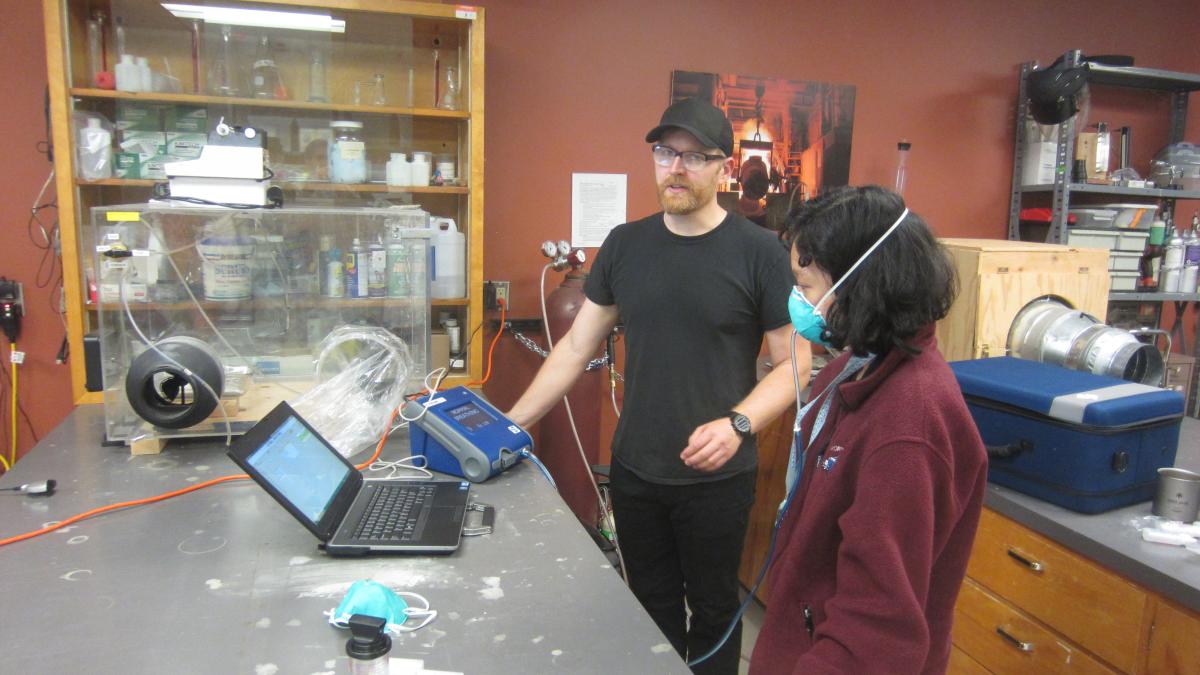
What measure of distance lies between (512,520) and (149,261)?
1.37m

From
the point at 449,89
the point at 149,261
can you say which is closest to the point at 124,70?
the point at 149,261

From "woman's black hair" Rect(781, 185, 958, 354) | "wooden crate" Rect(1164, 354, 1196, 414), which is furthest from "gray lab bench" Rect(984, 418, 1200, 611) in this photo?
"wooden crate" Rect(1164, 354, 1196, 414)

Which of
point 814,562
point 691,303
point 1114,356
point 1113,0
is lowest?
point 814,562

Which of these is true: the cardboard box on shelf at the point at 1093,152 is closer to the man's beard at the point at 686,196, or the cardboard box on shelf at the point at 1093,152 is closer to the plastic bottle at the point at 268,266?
the man's beard at the point at 686,196

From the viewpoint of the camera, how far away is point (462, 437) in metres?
1.62

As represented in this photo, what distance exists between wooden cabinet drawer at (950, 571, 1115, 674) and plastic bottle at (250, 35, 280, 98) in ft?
8.48

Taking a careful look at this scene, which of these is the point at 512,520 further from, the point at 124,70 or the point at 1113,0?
the point at 1113,0

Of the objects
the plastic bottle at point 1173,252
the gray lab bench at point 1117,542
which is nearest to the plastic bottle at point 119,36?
the gray lab bench at point 1117,542

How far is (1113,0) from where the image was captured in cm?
346

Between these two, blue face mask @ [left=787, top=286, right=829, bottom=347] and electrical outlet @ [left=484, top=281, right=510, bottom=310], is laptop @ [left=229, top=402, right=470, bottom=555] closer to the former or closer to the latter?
blue face mask @ [left=787, top=286, right=829, bottom=347]

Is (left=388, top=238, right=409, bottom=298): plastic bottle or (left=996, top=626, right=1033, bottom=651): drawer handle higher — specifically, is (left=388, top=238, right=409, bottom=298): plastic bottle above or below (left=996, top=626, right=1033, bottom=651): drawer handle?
above

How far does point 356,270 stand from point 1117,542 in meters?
2.14

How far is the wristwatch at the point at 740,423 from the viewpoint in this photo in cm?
158

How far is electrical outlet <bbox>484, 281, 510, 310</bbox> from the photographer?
291 cm
